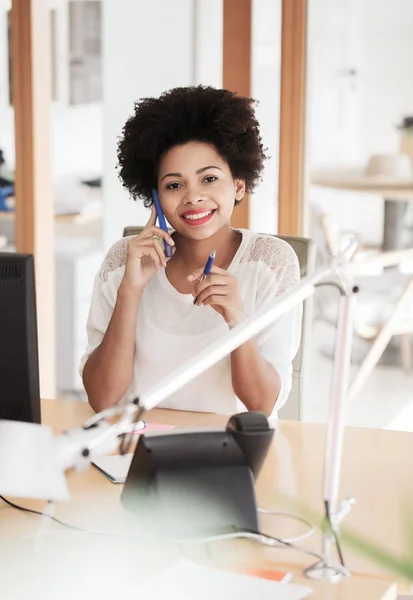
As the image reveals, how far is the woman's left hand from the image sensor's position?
5.27 feet

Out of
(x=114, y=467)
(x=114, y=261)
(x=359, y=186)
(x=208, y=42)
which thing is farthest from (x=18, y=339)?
(x=208, y=42)

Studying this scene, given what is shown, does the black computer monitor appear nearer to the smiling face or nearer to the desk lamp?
the desk lamp

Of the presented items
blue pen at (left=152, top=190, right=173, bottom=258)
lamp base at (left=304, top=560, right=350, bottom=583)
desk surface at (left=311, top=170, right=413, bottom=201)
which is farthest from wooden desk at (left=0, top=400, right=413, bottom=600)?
desk surface at (left=311, top=170, right=413, bottom=201)

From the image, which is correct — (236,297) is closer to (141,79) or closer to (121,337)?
(121,337)

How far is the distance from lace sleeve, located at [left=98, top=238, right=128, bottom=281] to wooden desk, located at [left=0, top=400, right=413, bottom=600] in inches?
14.4

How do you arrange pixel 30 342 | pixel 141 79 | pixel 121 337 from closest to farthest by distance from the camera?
pixel 30 342 < pixel 121 337 < pixel 141 79

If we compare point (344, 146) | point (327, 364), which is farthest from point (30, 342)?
point (327, 364)

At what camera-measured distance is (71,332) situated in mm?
3732

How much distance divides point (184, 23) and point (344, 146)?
2.68 feet

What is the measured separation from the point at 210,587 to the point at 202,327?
0.83m

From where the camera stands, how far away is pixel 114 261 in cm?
192

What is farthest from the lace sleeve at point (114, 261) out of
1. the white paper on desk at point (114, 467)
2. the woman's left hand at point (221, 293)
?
the white paper on desk at point (114, 467)

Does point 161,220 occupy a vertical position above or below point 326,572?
above

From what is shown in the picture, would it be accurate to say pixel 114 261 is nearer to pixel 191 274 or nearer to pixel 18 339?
pixel 191 274
